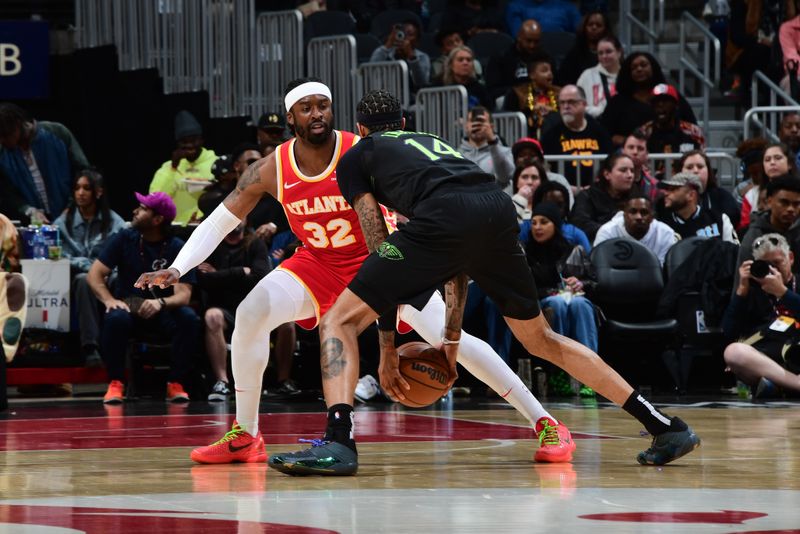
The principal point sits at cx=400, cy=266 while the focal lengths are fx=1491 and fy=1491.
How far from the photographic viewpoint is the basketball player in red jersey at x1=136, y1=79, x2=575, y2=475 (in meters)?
6.96

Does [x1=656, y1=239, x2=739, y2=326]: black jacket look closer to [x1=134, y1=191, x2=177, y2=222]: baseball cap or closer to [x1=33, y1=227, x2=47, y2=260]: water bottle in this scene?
[x1=134, y1=191, x2=177, y2=222]: baseball cap

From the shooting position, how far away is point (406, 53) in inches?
631

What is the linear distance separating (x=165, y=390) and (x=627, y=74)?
588 centimetres

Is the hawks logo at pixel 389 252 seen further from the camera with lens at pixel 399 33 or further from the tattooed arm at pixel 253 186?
the camera with lens at pixel 399 33

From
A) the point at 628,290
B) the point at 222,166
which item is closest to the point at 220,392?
the point at 222,166

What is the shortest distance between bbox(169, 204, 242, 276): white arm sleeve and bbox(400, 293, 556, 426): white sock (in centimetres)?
95

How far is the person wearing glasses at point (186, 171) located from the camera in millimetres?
13734

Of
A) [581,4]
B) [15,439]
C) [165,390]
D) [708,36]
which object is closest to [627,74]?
[708,36]

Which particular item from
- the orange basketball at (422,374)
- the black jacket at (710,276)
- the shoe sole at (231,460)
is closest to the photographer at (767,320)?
the black jacket at (710,276)

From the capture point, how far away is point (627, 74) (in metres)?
15.5

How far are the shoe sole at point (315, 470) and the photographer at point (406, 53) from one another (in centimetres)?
999

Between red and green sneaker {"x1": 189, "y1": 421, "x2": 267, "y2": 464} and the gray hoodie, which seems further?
the gray hoodie

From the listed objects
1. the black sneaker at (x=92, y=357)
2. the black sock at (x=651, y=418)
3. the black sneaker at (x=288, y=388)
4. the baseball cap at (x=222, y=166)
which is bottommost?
the black sneaker at (x=288, y=388)

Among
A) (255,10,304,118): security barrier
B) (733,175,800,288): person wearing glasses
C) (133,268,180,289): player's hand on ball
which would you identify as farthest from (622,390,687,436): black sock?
(255,10,304,118): security barrier
